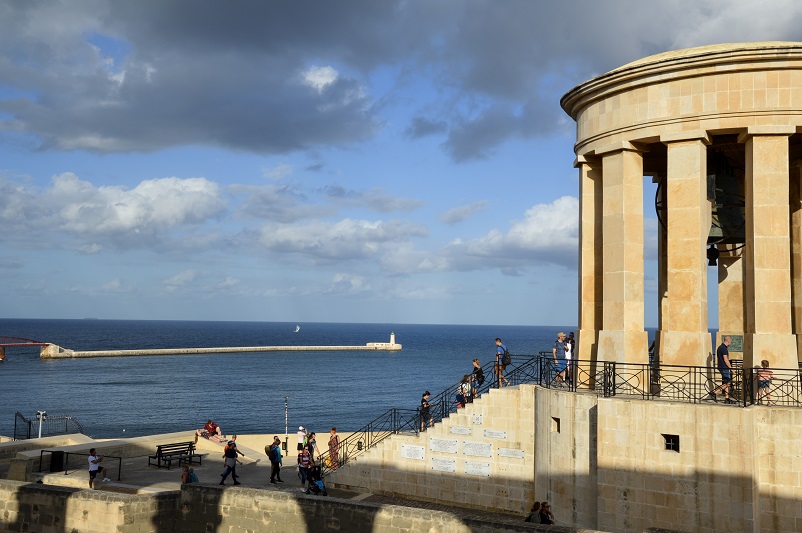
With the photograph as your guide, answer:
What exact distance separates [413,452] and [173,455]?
8.86 metres

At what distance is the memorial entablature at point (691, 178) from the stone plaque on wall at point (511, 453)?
9.52 ft

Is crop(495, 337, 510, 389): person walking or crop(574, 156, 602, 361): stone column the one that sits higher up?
crop(574, 156, 602, 361): stone column

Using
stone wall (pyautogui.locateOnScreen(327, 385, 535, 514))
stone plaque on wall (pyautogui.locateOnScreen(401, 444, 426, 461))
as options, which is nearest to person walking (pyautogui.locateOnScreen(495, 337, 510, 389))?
stone wall (pyautogui.locateOnScreen(327, 385, 535, 514))

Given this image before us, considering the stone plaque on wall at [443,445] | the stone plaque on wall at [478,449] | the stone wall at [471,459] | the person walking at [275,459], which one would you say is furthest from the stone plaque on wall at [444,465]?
the person walking at [275,459]

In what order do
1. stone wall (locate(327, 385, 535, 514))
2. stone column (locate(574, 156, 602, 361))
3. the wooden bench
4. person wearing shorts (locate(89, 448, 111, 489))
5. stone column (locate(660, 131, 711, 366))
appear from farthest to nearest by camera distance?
the wooden bench, person wearing shorts (locate(89, 448, 111, 489)), stone column (locate(574, 156, 602, 361)), stone wall (locate(327, 385, 535, 514)), stone column (locate(660, 131, 711, 366))

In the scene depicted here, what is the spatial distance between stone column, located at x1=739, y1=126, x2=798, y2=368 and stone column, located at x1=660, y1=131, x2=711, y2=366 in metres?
0.96

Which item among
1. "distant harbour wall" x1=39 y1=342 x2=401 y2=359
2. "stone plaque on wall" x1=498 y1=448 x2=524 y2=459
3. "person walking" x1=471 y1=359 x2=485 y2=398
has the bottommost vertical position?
"distant harbour wall" x1=39 y1=342 x2=401 y2=359

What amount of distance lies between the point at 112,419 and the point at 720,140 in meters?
55.7

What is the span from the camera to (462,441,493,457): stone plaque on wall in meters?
18.9

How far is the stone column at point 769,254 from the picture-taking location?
606 inches

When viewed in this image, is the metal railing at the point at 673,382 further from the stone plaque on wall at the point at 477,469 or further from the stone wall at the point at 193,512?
the stone wall at the point at 193,512

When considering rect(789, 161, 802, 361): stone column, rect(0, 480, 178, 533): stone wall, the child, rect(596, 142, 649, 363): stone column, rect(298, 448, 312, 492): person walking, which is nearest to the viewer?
the child

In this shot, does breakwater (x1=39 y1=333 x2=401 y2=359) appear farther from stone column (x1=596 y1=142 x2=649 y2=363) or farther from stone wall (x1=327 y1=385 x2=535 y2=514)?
stone column (x1=596 y1=142 x2=649 y2=363)

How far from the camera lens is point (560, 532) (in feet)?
41.1
